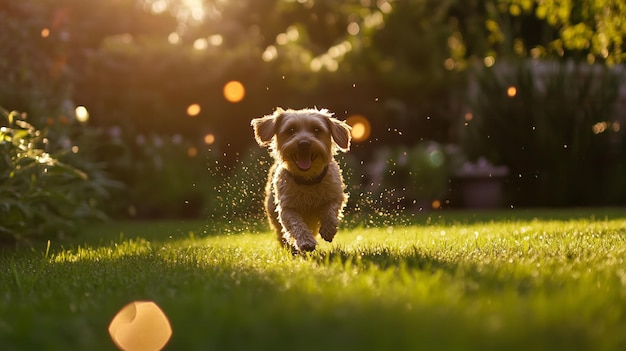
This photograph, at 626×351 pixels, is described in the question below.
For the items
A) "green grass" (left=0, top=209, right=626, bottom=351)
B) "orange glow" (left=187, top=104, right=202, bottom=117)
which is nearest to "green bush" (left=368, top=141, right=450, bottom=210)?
"orange glow" (left=187, top=104, right=202, bottom=117)

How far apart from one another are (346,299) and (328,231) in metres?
2.73

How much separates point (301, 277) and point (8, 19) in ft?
33.2

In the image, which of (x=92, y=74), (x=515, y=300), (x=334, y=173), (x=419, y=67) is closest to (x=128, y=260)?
(x=334, y=173)

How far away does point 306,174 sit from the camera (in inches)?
233

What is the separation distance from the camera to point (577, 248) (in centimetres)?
502

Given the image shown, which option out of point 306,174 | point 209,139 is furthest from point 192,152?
point 306,174

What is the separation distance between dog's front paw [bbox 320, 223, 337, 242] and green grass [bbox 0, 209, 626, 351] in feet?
1.14

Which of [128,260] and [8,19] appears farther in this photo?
[8,19]

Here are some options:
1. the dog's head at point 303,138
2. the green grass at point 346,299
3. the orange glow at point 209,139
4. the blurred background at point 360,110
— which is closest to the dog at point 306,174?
the dog's head at point 303,138

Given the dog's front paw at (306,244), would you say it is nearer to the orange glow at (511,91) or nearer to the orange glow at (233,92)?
the orange glow at (511,91)

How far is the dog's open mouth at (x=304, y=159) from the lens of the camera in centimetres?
582

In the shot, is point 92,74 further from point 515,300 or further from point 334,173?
point 515,300

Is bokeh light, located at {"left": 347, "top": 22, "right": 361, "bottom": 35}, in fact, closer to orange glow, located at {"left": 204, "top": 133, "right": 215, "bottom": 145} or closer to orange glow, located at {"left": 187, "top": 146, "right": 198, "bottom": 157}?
orange glow, located at {"left": 204, "top": 133, "right": 215, "bottom": 145}

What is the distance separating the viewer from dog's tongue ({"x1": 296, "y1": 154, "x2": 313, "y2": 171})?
19.1 feet
